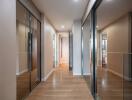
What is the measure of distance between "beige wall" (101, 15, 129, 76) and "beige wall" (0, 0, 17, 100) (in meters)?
1.88

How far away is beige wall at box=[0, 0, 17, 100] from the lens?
102 inches

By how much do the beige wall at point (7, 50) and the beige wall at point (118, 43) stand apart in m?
1.88

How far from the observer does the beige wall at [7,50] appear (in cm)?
258

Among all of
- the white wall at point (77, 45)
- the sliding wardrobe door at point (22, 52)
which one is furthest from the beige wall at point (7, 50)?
the white wall at point (77, 45)

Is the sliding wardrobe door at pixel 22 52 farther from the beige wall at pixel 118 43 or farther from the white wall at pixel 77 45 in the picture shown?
the white wall at pixel 77 45

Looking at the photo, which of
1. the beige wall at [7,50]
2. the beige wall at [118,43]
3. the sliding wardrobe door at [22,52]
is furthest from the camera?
the sliding wardrobe door at [22,52]

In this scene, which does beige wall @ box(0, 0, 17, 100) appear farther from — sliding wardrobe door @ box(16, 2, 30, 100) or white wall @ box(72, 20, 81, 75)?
white wall @ box(72, 20, 81, 75)

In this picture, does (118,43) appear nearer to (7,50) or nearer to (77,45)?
(7,50)

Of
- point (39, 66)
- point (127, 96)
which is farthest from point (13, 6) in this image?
point (39, 66)

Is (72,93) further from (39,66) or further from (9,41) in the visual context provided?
(9,41)

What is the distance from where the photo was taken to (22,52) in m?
4.31

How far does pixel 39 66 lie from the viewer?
6539mm

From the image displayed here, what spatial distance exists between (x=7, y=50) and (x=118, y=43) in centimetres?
194

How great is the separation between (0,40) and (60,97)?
8.74 ft
